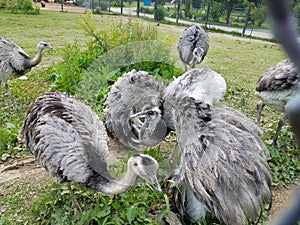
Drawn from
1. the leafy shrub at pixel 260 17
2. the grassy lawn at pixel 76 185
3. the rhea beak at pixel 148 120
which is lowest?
the grassy lawn at pixel 76 185

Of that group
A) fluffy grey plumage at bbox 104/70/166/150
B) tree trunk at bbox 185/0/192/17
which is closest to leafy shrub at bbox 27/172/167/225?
fluffy grey plumage at bbox 104/70/166/150

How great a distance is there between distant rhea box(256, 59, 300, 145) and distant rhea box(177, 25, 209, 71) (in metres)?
1.07

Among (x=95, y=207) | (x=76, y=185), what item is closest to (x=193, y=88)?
(x=95, y=207)

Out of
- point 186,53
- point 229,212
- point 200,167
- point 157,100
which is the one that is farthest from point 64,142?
point 186,53

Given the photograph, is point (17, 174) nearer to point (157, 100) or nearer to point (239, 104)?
point (157, 100)

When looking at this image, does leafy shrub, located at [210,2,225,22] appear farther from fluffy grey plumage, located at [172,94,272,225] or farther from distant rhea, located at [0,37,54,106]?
fluffy grey plumage, located at [172,94,272,225]

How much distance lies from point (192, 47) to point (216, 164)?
3242 mm

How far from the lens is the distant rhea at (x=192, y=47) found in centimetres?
418

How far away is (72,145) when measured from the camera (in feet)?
6.86

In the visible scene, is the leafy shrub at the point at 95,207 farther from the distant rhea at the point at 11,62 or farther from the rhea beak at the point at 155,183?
the distant rhea at the point at 11,62

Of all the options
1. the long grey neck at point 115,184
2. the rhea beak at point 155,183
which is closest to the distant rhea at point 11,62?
the long grey neck at point 115,184

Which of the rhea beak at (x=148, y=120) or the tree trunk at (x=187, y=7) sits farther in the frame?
the tree trunk at (x=187, y=7)

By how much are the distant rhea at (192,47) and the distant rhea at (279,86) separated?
107 centimetres

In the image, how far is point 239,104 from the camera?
4.25m
